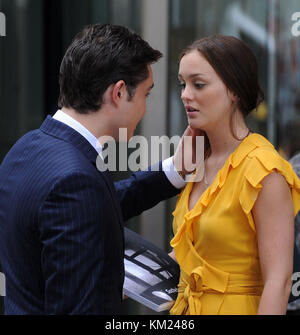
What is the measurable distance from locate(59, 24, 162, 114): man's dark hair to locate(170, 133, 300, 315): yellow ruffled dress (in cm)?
38

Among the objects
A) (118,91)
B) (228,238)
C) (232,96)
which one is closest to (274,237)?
(228,238)

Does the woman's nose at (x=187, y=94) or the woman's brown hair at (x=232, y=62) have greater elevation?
the woman's brown hair at (x=232, y=62)

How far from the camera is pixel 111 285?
123 centimetres

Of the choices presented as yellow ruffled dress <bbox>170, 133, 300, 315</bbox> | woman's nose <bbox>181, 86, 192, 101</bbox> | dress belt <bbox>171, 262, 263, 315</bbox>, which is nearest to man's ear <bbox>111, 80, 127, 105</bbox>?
woman's nose <bbox>181, 86, 192, 101</bbox>

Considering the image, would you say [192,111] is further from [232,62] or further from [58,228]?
[58,228]

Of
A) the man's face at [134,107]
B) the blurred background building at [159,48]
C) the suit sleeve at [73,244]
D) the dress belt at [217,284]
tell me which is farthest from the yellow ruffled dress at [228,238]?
the blurred background building at [159,48]

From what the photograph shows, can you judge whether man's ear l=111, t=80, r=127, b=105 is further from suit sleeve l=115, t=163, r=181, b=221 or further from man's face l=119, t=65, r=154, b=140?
suit sleeve l=115, t=163, r=181, b=221

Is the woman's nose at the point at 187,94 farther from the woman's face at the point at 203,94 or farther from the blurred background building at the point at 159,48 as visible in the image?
the blurred background building at the point at 159,48

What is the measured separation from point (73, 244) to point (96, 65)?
1.46ft

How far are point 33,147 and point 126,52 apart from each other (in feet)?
1.05

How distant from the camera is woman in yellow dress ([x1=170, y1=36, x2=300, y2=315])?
143 cm

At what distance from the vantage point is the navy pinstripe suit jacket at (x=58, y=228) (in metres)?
1.15
